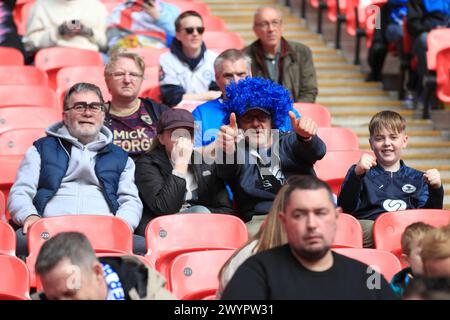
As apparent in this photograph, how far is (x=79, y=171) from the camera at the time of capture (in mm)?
5676

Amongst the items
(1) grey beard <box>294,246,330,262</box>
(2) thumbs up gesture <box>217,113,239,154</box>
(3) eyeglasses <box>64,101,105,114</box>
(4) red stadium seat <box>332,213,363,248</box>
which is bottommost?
(1) grey beard <box>294,246,330,262</box>

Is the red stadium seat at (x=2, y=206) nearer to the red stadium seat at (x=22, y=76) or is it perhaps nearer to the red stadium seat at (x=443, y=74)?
the red stadium seat at (x=22, y=76)

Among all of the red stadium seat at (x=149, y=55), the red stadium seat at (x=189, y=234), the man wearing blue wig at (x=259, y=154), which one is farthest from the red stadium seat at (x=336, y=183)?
the red stadium seat at (x=149, y=55)

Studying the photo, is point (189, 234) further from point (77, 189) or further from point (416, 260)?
point (416, 260)

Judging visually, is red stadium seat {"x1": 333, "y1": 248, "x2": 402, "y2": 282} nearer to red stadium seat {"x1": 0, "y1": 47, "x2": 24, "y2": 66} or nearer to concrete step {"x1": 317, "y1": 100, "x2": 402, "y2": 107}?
concrete step {"x1": 317, "y1": 100, "x2": 402, "y2": 107}

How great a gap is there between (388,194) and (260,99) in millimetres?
871

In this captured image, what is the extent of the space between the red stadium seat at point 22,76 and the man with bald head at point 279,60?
144 cm

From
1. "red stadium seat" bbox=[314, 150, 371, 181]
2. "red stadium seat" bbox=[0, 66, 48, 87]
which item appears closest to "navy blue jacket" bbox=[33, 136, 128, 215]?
"red stadium seat" bbox=[314, 150, 371, 181]

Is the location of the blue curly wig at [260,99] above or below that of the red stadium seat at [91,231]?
above

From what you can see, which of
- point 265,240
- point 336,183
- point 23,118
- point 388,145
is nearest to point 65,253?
point 265,240

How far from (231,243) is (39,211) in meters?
1.08

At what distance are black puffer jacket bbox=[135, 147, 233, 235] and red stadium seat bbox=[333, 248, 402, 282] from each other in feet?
3.60

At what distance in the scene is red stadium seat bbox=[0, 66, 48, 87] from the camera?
744 cm

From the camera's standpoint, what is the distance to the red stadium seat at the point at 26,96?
704 cm
